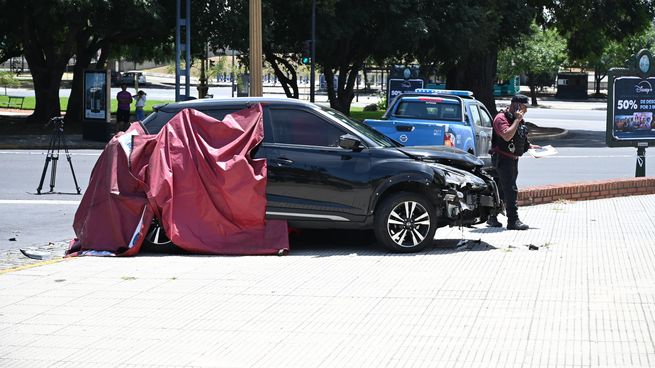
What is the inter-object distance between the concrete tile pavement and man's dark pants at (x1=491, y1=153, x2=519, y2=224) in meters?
1.03

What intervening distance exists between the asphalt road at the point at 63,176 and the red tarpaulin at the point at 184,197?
154 centimetres

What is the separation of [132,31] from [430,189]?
88.4 ft

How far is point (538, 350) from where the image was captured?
6.96 metres

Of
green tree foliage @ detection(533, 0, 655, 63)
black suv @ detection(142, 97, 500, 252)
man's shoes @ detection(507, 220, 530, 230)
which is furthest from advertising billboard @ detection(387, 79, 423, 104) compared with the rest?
black suv @ detection(142, 97, 500, 252)

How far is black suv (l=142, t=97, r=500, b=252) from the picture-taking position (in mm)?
11367

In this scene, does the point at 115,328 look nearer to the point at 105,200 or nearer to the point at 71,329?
the point at 71,329

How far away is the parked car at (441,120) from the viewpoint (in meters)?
17.9

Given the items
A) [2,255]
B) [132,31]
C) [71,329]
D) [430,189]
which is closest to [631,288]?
[430,189]

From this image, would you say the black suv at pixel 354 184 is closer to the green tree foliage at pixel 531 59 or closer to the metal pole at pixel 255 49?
the metal pole at pixel 255 49

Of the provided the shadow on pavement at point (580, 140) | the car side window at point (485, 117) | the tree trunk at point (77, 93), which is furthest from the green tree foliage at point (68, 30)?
the car side window at point (485, 117)

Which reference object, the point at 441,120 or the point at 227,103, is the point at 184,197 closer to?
the point at 227,103

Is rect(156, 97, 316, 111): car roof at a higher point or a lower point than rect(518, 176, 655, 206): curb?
higher

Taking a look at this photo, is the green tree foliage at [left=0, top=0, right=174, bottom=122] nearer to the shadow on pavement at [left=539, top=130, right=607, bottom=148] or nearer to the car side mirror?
the shadow on pavement at [left=539, top=130, right=607, bottom=148]

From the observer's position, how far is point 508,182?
13016mm
